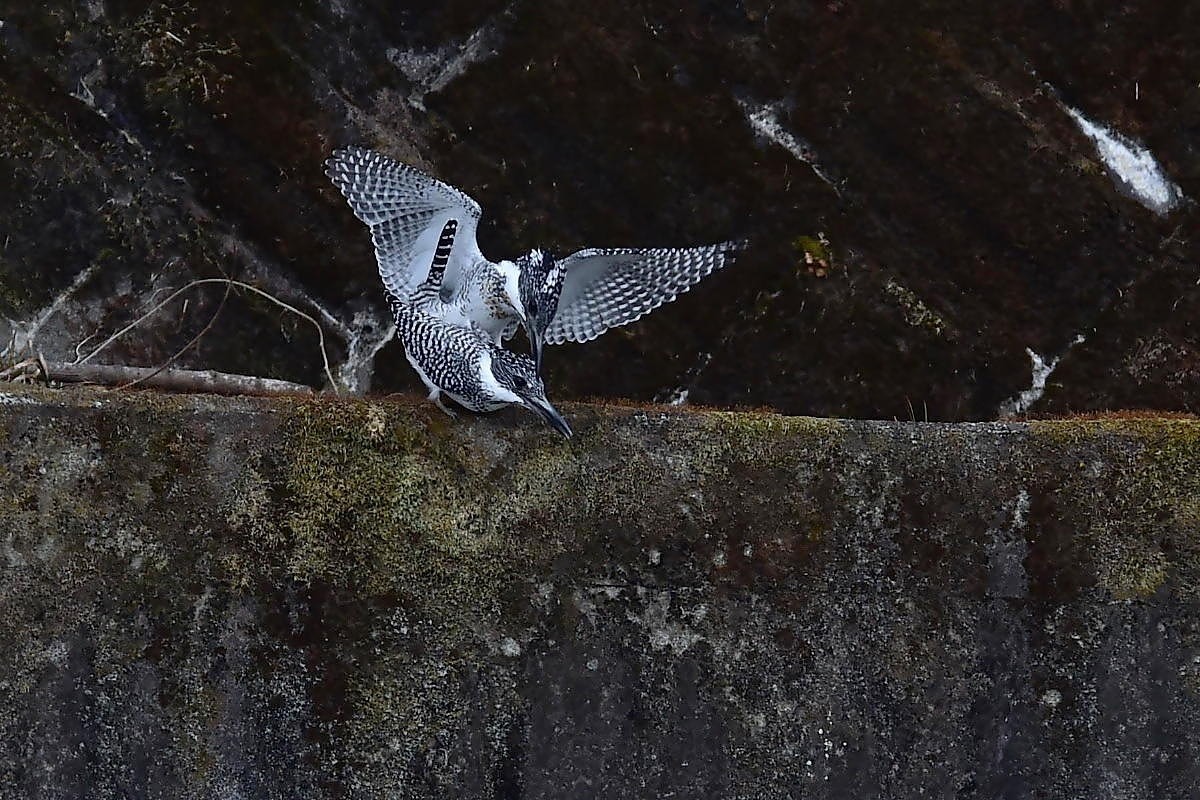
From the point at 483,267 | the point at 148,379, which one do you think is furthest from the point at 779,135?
the point at 148,379

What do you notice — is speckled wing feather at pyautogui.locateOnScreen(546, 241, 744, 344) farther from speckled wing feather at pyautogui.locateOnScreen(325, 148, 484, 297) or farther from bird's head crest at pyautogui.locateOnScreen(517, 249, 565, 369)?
speckled wing feather at pyautogui.locateOnScreen(325, 148, 484, 297)

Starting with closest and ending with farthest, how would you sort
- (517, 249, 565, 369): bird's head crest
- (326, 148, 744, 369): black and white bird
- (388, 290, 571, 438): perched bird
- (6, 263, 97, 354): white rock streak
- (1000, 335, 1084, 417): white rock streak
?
1. (388, 290, 571, 438): perched bird
2. (517, 249, 565, 369): bird's head crest
3. (326, 148, 744, 369): black and white bird
4. (6, 263, 97, 354): white rock streak
5. (1000, 335, 1084, 417): white rock streak

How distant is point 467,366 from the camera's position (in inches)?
179

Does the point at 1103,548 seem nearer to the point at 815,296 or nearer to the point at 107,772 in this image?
the point at 815,296

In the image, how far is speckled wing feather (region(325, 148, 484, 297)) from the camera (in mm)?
4840

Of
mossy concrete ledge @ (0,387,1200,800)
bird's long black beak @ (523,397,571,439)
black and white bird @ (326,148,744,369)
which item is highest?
black and white bird @ (326,148,744,369)

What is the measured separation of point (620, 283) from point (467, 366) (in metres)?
1.25

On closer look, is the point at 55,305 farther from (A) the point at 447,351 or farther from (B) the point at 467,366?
(B) the point at 467,366

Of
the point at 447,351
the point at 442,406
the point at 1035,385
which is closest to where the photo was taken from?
the point at 447,351

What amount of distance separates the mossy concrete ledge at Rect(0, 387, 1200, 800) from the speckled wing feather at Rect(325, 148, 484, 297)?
894 millimetres

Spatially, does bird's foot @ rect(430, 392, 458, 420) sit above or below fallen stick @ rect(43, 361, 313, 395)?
above

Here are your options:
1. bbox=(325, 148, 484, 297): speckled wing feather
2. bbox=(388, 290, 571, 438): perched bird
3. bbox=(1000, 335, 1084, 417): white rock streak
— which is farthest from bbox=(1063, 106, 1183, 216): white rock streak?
bbox=(388, 290, 571, 438): perched bird

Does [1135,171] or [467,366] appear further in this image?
[1135,171]

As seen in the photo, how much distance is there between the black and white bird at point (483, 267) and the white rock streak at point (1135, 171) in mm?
4808
